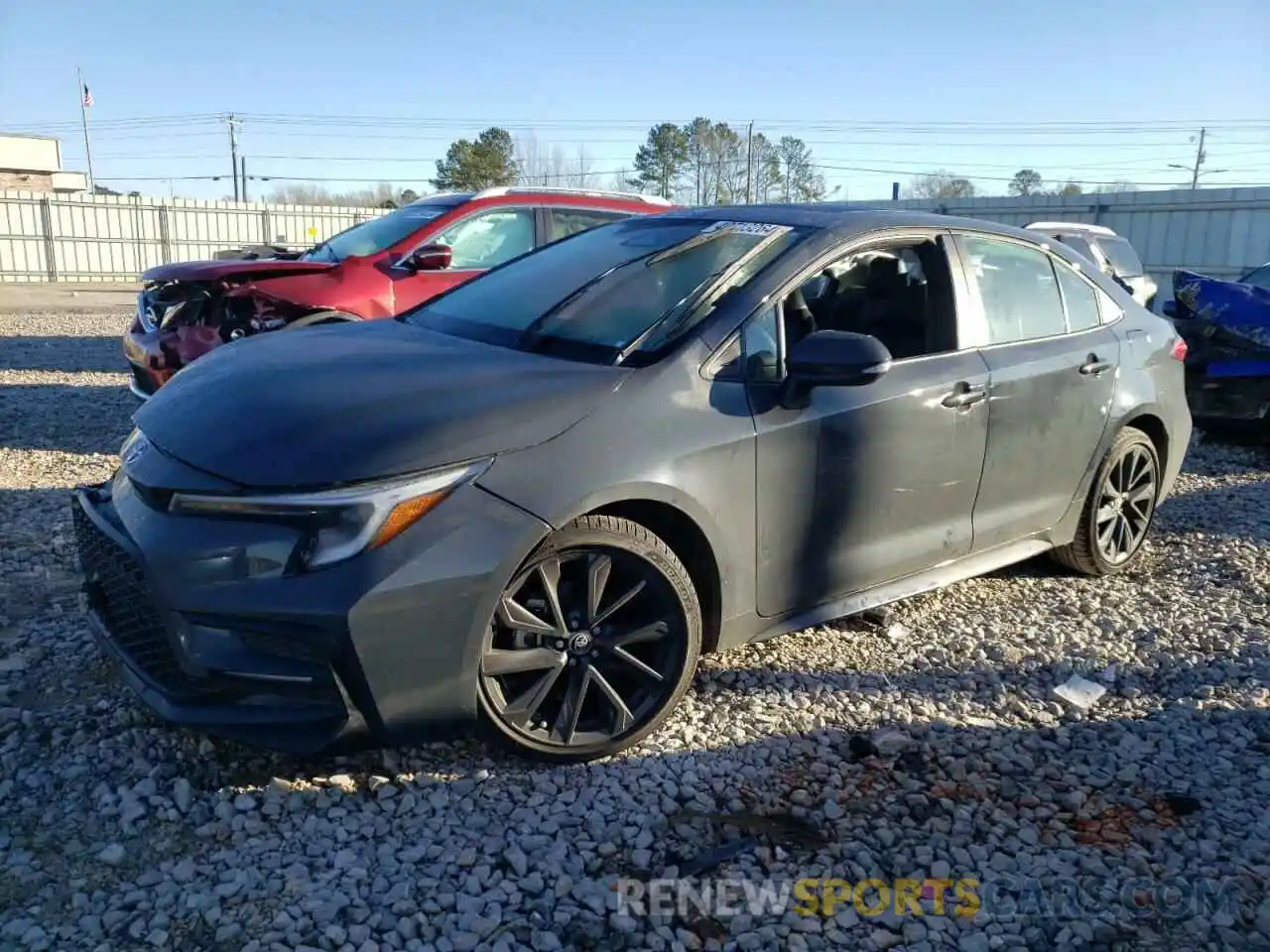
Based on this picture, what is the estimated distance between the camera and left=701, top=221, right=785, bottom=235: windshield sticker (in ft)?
12.5

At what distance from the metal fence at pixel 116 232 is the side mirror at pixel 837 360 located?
24096 mm

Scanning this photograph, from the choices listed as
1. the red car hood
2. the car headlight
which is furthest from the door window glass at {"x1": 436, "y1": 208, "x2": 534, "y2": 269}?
the car headlight

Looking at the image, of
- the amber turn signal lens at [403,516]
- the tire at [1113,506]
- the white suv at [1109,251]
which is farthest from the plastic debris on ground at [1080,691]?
the white suv at [1109,251]

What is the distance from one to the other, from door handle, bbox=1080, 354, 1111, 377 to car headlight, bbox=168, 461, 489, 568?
314cm

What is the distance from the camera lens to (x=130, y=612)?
2.89 metres

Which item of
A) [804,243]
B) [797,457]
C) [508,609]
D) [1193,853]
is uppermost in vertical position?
[804,243]

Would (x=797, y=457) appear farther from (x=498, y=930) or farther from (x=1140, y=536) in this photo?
(x=1140, y=536)

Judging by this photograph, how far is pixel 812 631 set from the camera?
4195mm

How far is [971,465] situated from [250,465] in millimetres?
2670

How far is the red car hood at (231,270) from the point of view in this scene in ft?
20.9

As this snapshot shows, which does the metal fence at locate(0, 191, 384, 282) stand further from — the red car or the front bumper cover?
the front bumper cover

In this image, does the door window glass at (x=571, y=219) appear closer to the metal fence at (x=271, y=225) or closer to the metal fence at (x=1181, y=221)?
the metal fence at (x=271, y=225)

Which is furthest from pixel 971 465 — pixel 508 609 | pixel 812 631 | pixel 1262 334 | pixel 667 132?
pixel 667 132

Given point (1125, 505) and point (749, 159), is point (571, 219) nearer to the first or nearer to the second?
point (1125, 505)
